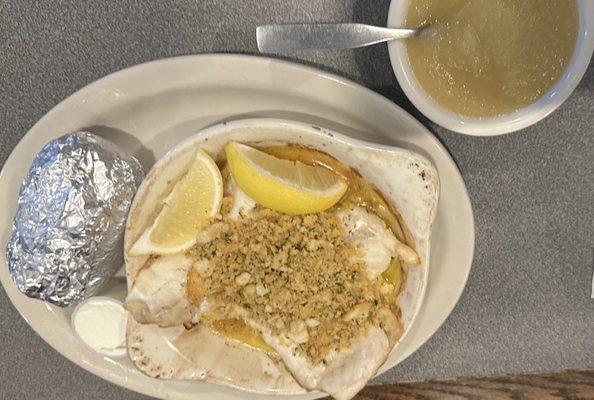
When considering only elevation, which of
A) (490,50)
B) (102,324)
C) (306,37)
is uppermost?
(490,50)

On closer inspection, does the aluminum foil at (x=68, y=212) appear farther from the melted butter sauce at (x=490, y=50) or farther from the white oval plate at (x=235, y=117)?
the melted butter sauce at (x=490, y=50)

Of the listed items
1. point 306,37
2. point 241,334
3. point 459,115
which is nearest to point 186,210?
point 241,334

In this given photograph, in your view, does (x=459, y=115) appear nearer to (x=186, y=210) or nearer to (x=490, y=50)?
(x=490, y=50)

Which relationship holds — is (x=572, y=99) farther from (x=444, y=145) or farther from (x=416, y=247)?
(x=416, y=247)

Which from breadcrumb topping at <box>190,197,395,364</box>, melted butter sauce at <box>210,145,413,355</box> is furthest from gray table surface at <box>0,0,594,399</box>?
breadcrumb topping at <box>190,197,395,364</box>

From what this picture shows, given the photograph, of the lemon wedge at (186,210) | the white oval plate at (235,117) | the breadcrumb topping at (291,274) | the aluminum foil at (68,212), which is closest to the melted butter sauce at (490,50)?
the white oval plate at (235,117)

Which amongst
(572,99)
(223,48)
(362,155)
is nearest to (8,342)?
(223,48)
